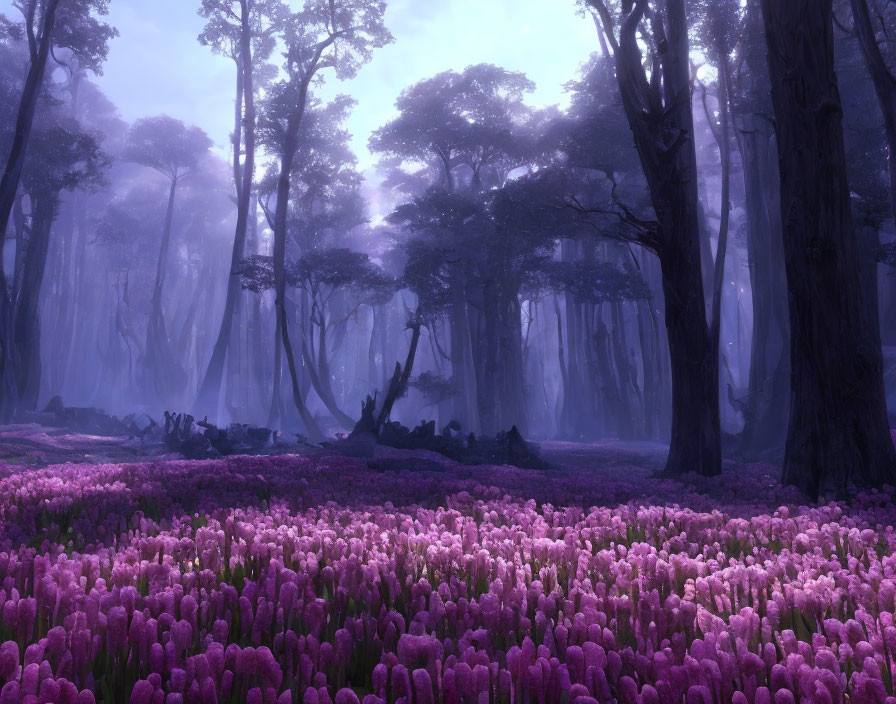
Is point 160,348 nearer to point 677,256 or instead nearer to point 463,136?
point 463,136

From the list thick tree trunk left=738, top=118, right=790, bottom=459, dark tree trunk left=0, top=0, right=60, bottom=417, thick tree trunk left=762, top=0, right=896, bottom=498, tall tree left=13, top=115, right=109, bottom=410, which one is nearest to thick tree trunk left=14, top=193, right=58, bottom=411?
tall tree left=13, top=115, right=109, bottom=410

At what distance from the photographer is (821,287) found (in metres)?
7.55

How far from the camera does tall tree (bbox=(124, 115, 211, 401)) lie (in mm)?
44000

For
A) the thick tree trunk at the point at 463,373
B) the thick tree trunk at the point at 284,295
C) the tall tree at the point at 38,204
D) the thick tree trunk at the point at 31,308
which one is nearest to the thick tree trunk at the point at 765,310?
the thick tree trunk at the point at 463,373

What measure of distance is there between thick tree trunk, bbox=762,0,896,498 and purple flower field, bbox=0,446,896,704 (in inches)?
104

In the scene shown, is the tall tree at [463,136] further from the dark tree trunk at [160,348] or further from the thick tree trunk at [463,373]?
the dark tree trunk at [160,348]

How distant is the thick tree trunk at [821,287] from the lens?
730 centimetres

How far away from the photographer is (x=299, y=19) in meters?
30.0

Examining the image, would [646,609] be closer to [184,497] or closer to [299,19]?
[184,497]

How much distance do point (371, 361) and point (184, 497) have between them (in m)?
46.1

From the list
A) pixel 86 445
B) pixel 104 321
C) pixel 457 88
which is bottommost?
pixel 86 445

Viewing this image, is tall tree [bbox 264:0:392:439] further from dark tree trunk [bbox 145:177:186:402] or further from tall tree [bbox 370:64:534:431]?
dark tree trunk [bbox 145:177:186:402]

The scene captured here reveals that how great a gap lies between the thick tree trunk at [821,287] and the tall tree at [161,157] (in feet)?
140

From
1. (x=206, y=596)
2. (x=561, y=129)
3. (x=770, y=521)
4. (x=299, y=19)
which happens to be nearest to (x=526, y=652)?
(x=206, y=596)
